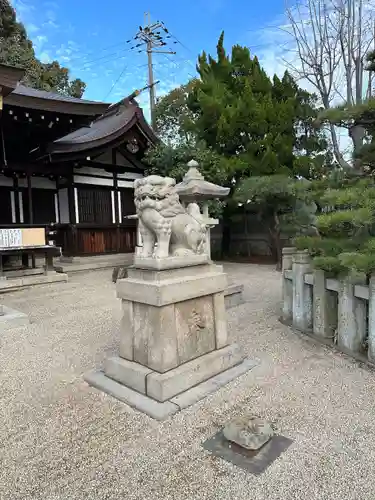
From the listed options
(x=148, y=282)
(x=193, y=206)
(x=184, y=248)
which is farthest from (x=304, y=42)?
(x=148, y=282)

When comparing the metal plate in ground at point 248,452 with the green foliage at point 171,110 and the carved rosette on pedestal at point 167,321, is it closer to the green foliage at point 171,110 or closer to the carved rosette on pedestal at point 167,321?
the carved rosette on pedestal at point 167,321

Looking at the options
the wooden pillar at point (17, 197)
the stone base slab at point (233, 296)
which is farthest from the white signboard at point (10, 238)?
the stone base slab at point (233, 296)

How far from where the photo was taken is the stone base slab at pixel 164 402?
7.72ft

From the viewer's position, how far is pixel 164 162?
32.5 feet

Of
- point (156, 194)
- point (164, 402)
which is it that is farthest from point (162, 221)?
point (164, 402)

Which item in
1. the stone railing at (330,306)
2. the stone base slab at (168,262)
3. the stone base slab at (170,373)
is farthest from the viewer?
the stone railing at (330,306)

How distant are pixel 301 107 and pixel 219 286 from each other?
29.7 ft

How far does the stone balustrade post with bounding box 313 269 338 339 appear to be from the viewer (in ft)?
11.6

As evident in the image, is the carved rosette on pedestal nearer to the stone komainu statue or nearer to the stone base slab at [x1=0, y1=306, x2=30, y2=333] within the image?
the stone komainu statue

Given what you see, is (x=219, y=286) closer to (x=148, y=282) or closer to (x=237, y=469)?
(x=148, y=282)

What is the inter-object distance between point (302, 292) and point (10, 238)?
6.14m

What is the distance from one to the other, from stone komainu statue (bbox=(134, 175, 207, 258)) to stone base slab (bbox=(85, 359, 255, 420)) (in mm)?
1056

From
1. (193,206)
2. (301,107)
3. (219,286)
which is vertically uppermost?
(301,107)

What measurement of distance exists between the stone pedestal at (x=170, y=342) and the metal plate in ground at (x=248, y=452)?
424 mm
